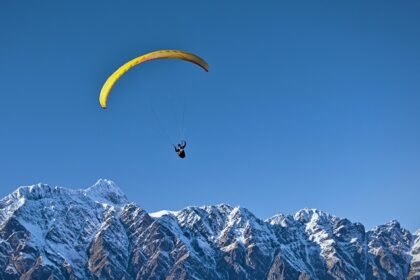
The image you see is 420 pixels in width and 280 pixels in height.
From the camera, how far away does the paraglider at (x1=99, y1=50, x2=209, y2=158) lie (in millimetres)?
69625

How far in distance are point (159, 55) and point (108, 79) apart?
6.77 metres

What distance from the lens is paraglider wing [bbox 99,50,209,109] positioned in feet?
228

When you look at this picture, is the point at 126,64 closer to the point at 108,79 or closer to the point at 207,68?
the point at 108,79

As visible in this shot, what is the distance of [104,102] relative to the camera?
72.8 meters

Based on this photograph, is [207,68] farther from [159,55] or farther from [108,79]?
[108,79]

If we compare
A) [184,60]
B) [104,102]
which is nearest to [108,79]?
[104,102]

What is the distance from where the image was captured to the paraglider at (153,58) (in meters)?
69.6

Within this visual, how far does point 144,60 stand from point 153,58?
0.98 m

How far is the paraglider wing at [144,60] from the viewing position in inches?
2741

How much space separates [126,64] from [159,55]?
3.75 metres

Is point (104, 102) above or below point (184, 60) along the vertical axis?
below

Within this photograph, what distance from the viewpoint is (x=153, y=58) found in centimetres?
6981

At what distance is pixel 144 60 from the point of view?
69750 mm

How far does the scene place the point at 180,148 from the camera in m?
71.1
